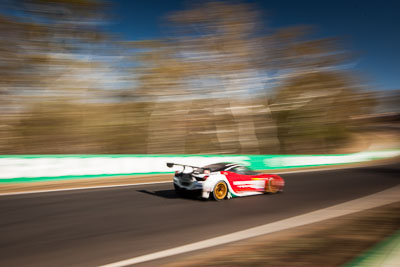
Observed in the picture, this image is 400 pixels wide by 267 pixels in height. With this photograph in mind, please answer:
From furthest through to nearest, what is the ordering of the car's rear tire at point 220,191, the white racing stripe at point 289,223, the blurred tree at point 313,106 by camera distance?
the blurred tree at point 313,106 → the car's rear tire at point 220,191 → the white racing stripe at point 289,223

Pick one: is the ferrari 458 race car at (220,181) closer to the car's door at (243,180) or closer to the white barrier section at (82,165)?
the car's door at (243,180)

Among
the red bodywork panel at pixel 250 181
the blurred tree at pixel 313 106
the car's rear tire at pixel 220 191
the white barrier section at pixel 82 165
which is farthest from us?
the blurred tree at pixel 313 106

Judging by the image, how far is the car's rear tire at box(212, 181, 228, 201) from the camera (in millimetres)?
9383

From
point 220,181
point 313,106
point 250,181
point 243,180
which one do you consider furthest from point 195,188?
point 313,106

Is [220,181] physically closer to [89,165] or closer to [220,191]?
[220,191]

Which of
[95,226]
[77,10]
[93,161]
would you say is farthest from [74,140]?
[95,226]

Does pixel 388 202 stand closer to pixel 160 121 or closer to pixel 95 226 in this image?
pixel 95 226

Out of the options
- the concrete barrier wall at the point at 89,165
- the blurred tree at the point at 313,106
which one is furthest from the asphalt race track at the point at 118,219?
the blurred tree at the point at 313,106

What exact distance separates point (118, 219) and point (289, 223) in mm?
3367

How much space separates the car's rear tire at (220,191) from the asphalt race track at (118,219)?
254 mm

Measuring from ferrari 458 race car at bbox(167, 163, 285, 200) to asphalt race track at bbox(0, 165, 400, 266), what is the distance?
0.31 m

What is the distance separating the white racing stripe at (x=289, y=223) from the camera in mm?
4902

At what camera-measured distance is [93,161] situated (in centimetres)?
1395

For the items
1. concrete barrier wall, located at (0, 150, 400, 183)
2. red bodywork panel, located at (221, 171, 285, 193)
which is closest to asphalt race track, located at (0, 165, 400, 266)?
red bodywork panel, located at (221, 171, 285, 193)
